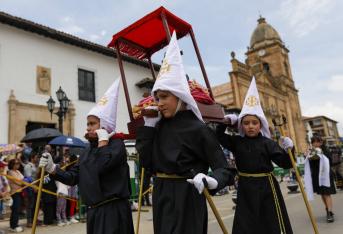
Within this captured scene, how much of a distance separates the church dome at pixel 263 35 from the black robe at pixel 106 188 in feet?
167

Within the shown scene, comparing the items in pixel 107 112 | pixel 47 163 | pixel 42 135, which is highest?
pixel 42 135

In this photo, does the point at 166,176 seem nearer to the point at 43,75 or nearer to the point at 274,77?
the point at 43,75

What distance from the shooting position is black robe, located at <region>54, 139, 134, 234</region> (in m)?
3.14

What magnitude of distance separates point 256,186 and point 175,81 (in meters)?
1.83

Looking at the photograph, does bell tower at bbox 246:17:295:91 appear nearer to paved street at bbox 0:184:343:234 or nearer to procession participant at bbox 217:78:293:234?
paved street at bbox 0:184:343:234

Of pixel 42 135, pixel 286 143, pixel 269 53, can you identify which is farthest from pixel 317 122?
pixel 286 143

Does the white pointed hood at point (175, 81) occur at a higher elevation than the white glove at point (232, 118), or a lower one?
higher

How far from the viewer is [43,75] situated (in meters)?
15.4

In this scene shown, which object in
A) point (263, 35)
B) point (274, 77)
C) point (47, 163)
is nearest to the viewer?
point (47, 163)

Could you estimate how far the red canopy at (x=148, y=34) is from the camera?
4.29 meters

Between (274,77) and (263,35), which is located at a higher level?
(263,35)

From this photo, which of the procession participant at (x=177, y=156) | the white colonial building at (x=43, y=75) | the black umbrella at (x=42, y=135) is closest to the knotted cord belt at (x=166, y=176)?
the procession participant at (x=177, y=156)

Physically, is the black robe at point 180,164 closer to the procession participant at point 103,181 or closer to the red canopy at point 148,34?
the procession participant at point 103,181

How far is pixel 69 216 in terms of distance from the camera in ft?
30.1
